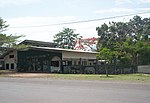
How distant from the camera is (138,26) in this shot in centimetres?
8388

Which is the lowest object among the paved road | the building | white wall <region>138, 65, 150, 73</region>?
the paved road

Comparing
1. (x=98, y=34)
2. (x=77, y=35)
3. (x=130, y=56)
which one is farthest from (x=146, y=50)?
(x=77, y=35)

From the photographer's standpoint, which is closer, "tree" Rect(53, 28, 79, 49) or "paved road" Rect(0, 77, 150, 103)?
"paved road" Rect(0, 77, 150, 103)

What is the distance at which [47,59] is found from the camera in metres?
49.2

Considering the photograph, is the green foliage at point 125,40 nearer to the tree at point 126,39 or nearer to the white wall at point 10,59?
the tree at point 126,39

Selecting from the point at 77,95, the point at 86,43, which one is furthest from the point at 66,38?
the point at 77,95

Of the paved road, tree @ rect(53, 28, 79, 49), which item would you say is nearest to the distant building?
tree @ rect(53, 28, 79, 49)

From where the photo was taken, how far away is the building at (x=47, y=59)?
4588 cm

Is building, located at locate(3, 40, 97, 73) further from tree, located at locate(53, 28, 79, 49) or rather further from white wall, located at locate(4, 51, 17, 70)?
tree, located at locate(53, 28, 79, 49)

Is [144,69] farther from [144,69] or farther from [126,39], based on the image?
[126,39]

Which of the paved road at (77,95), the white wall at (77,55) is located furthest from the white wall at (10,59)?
the paved road at (77,95)

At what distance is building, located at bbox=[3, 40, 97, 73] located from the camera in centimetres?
4588

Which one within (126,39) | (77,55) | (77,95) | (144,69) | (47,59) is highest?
(126,39)

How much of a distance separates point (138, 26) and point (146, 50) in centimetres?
4160
